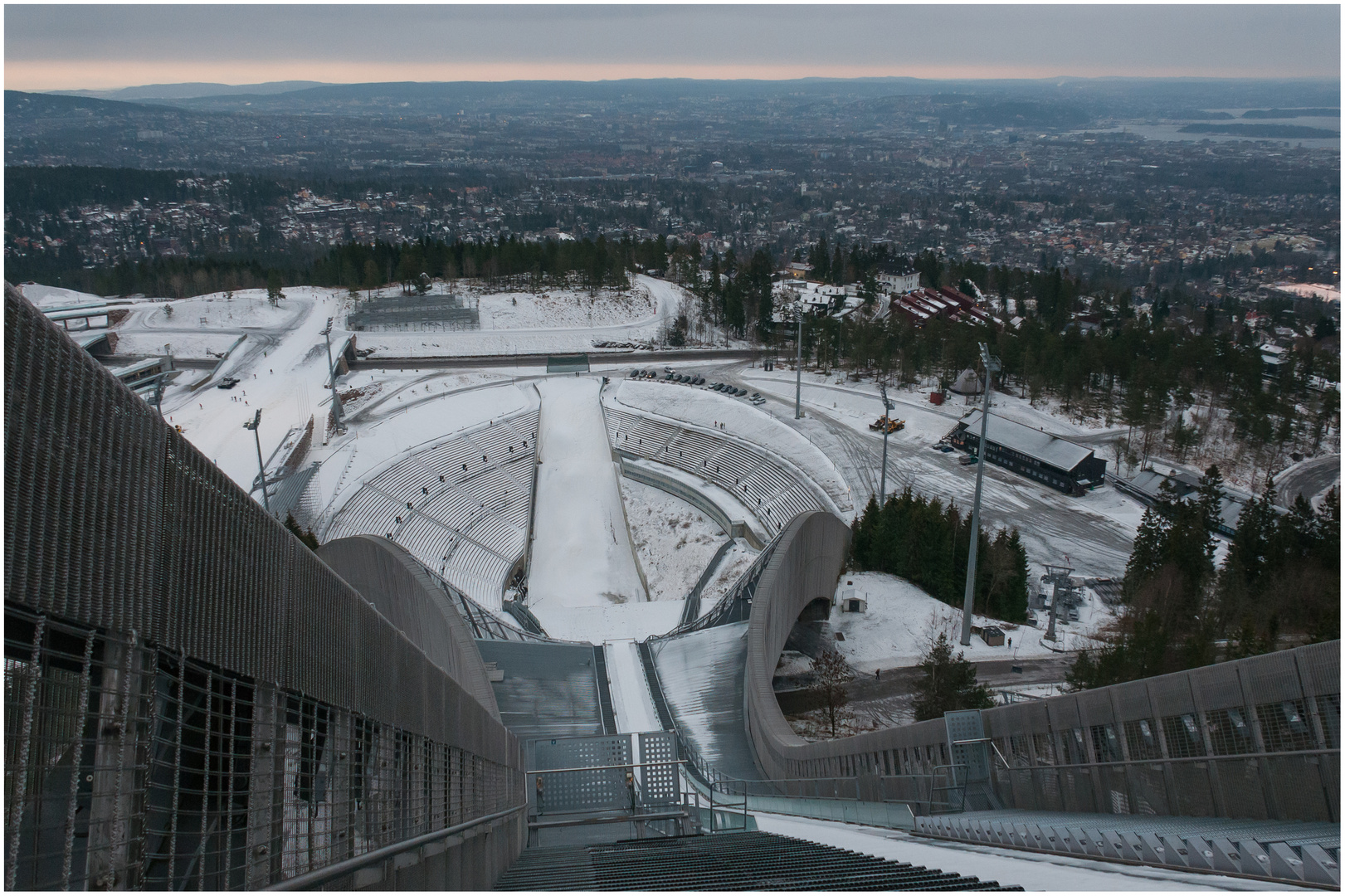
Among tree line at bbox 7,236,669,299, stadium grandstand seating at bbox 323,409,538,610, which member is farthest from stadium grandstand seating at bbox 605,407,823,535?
tree line at bbox 7,236,669,299

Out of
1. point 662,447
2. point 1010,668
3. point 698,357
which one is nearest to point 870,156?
point 698,357

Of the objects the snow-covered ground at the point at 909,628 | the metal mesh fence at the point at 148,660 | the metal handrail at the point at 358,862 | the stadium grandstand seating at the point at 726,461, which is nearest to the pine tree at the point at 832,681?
the snow-covered ground at the point at 909,628

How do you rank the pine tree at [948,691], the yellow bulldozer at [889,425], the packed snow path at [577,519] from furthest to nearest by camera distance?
the yellow bulldozer at [889,425] < the packed snow path at [577,519] < the pine tree at [948,691]

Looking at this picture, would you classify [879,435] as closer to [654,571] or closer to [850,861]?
[654,571]

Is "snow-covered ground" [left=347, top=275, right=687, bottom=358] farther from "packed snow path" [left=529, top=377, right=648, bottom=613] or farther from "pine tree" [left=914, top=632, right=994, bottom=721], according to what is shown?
"pine tree" [left=914, top=632, right=994, bottom=721]

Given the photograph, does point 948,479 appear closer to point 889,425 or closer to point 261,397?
point 889,425

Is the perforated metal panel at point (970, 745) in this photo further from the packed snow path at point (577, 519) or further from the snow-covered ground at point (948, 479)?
the snow-covered ground at point (948, 479)
